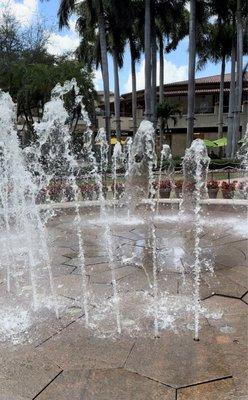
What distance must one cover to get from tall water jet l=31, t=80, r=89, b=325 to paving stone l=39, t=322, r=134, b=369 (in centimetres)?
204

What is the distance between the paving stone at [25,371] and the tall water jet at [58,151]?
93.3 inches

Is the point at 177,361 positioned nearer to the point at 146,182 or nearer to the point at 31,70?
the point at 146,182

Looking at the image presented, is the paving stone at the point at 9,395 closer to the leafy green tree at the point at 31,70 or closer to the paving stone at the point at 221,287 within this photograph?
the paving stone at the point at 221,287

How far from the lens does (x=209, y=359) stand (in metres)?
3.61

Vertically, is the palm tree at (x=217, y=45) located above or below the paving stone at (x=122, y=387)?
above

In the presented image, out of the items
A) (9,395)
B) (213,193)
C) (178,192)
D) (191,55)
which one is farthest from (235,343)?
(191,55)

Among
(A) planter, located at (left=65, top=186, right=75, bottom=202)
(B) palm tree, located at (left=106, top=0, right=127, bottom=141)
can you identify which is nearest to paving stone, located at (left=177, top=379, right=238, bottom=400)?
(A) planter, located at (left=65, top=186, right=75, bottom=202)

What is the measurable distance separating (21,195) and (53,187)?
2531 mm

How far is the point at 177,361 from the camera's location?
142 inches

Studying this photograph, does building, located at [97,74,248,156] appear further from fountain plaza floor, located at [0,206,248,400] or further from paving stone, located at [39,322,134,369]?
paving stone, located at [39,322,134,369]

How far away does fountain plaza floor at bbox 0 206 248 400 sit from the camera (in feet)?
10.8

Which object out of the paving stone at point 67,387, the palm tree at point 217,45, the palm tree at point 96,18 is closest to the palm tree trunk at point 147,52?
the palm tree at point 96,18

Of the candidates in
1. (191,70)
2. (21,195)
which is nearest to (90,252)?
(21,195)

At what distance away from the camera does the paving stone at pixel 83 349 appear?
3.65 metres
